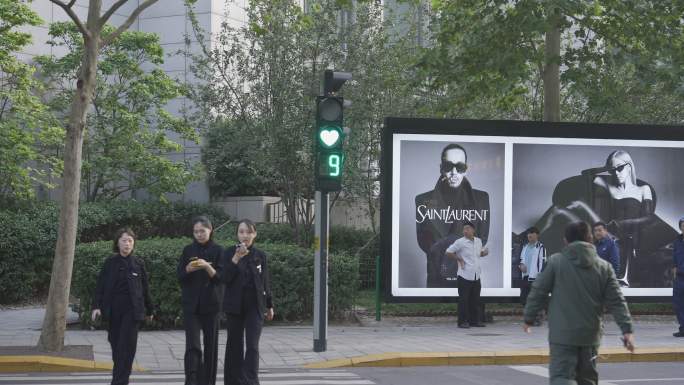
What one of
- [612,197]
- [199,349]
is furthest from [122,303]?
[612,197]

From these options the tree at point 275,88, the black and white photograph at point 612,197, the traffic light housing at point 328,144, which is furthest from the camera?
the tree at point 275,88

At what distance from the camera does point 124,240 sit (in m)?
10.4

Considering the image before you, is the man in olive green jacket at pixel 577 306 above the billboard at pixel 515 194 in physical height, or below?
below

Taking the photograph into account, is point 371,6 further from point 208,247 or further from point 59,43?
point 208,247

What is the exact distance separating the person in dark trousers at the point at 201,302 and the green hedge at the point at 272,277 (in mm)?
6599

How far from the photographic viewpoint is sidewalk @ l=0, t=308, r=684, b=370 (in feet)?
45.7

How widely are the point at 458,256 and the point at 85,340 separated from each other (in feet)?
20.0

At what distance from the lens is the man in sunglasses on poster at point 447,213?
59.8 ft

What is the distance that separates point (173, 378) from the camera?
477 inches

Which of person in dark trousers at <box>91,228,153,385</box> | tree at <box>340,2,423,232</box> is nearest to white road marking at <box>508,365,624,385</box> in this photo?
person in dark trousers at <box>91,228,153,385</box>

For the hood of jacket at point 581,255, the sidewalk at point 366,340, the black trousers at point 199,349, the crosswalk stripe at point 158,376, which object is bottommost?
the crosswalk stripe at point 158,376

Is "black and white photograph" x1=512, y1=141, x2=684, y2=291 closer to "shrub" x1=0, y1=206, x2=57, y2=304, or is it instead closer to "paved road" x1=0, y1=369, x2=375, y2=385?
"paved road" x1=0, y1=369, x2=375, y2=385

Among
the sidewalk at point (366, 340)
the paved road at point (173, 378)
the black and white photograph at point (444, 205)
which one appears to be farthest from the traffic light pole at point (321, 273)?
the black and white photograph at point (444, 205)

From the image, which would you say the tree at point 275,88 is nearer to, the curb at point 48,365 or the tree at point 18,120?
the tree at point 18,120
